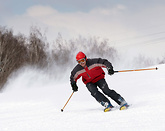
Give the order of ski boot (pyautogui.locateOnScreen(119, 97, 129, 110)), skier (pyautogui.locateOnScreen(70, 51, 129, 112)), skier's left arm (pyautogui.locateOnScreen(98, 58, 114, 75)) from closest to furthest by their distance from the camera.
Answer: ski boot (pyautogui.locateOnScreen(119, 97, 129, 110)) < skier's left arm (pyautogui.locateOnScreen(98, 58, 114, 75)) < skier (pyautogui.locateOnScreen(70, 51, 129, 112))

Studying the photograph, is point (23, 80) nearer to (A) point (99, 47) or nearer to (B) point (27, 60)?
(B) point (27, 60)

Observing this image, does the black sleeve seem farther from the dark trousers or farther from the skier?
the dark trousers

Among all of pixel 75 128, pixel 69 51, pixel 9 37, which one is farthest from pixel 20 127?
pixel 69 51

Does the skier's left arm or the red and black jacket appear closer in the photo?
the skier's left arm

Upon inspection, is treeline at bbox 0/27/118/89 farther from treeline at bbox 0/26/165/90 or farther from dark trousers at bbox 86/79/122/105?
dark trousers at bbox 86/79/122/105

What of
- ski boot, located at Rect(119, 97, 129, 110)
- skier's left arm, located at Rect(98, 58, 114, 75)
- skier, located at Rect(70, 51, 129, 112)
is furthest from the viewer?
skier, located at Rect(70, 51, 129, 112)

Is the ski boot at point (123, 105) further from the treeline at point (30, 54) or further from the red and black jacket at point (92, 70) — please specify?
the treeline at point (30, 54)

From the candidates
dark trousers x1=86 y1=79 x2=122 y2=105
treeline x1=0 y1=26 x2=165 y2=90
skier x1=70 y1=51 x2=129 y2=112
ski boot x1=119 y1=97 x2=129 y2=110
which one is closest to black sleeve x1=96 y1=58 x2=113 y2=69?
skier x1=70 y1=51 x2=129 y2=112

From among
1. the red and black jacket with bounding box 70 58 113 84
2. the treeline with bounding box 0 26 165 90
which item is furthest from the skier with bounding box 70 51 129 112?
the treeline with bounding box 0 26 165 90

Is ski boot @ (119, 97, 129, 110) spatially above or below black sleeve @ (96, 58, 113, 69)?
below

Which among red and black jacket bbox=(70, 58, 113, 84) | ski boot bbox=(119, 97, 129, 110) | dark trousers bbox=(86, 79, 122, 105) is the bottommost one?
ski boot bbox=(119, 97, 129, 110)

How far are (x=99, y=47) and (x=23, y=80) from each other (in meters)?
21.6

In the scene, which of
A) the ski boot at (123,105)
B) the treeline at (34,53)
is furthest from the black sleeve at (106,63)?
the treeline at (34,53)

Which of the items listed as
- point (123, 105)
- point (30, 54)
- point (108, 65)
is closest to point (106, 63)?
point (108, 65)
